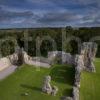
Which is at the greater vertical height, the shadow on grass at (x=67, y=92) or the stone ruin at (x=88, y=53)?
the stone ruin at (x=88, y=53)

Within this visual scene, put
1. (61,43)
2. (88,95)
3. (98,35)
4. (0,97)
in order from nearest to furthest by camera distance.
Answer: (0,97)
(88,95)
(61,43)
(98,35)

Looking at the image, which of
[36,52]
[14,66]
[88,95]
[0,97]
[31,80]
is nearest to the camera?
[0,97]

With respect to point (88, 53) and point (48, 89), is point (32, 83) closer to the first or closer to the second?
point (48, 89)

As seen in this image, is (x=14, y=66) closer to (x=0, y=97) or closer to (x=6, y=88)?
(x=6, y=88)

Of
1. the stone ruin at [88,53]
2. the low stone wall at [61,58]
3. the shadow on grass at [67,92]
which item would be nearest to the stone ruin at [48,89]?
the shadow on grass at [67,92]

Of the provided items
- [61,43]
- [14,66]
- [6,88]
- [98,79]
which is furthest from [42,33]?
[6,88]

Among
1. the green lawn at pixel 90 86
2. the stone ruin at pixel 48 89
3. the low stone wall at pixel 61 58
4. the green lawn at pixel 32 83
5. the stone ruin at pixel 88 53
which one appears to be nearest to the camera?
the green lawn at pixel 32 83

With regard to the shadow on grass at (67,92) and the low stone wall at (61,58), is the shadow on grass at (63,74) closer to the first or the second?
the shadow on grass at (67,92)
